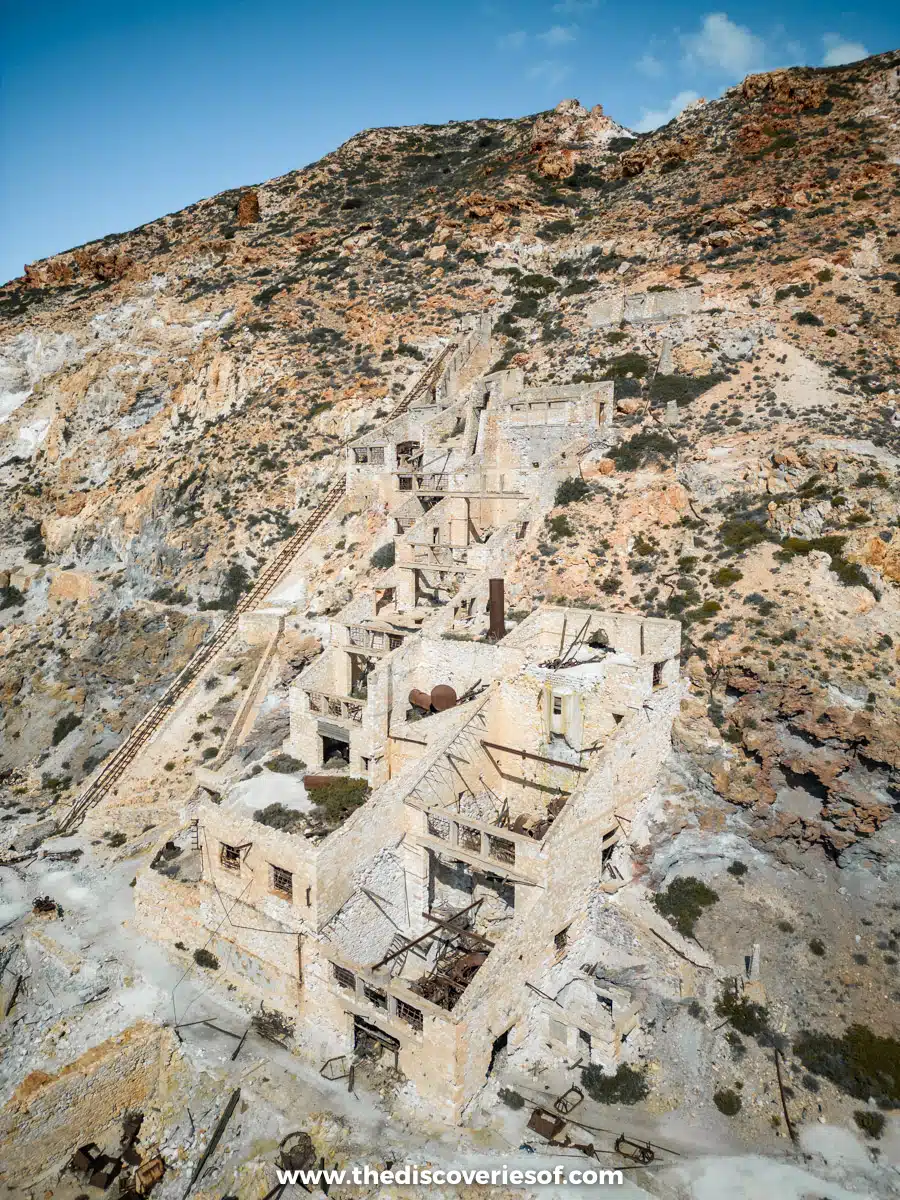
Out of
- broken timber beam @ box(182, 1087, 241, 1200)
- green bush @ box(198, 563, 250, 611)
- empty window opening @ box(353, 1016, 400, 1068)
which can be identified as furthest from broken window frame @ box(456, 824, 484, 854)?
green bush @ box(198, 563, 250, 611)

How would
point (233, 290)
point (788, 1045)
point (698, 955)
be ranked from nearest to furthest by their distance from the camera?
point (788, 1045)
point (698, 955)
point (233, 290)

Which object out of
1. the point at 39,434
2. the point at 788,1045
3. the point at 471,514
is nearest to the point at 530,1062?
the point at 788,1045

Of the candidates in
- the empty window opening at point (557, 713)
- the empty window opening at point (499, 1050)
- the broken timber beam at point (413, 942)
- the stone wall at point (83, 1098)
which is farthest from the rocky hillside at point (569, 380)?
the stone wall at point (83, 1098)

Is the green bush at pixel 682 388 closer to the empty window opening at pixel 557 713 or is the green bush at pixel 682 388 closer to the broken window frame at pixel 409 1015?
the empty window opening at pixel 557 713

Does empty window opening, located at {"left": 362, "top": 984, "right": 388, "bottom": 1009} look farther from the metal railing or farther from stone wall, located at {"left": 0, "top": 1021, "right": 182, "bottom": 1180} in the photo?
the metal railing

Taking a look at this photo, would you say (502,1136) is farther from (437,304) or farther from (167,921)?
(437,304)

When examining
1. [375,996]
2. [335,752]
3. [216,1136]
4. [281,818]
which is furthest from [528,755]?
[216,1136]
